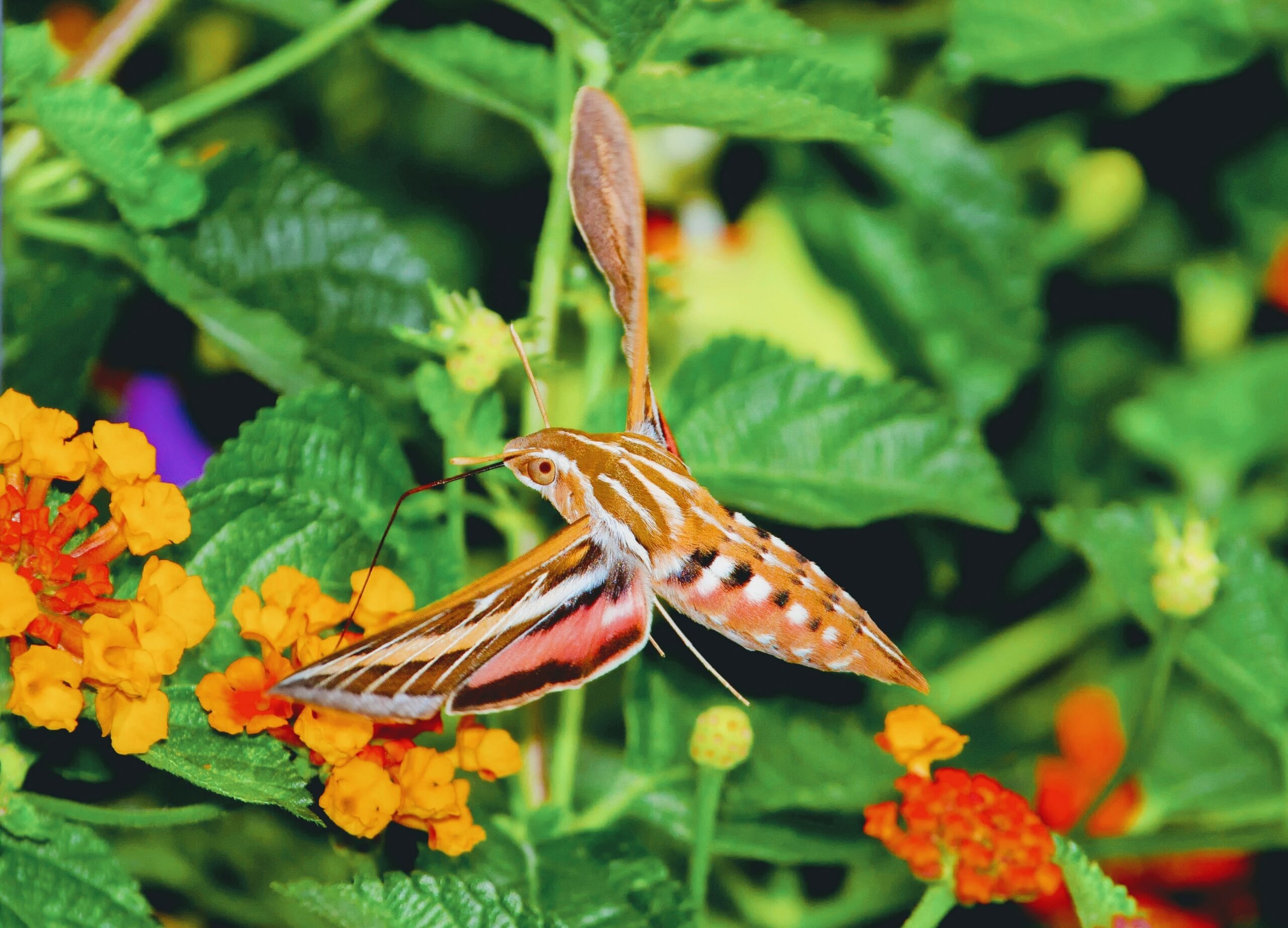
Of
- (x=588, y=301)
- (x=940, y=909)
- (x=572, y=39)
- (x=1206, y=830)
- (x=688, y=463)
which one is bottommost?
(x=1206, y=830)

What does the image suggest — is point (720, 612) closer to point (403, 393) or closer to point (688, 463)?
A: point (688, 463)

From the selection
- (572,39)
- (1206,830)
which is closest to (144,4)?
(572,39)

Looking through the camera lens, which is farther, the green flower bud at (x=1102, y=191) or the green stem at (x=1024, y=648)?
the green flower bud at (x=1102, y=191)

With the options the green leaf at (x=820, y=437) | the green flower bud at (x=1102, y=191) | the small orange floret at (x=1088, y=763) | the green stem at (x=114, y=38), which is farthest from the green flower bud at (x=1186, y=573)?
the green stem at (x=114, y=38)

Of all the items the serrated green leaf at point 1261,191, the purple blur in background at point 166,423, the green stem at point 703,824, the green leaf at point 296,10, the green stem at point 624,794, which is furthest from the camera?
the serrated green leaf at point 1261,191

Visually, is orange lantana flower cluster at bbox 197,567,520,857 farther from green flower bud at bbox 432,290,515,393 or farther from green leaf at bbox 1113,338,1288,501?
green leaf at bbox 1113,338,1288,501

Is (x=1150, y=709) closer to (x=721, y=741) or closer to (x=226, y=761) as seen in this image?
(x=721, y=741)

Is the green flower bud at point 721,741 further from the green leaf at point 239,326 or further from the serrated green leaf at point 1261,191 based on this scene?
the serrated green leaf at point 1261,191
